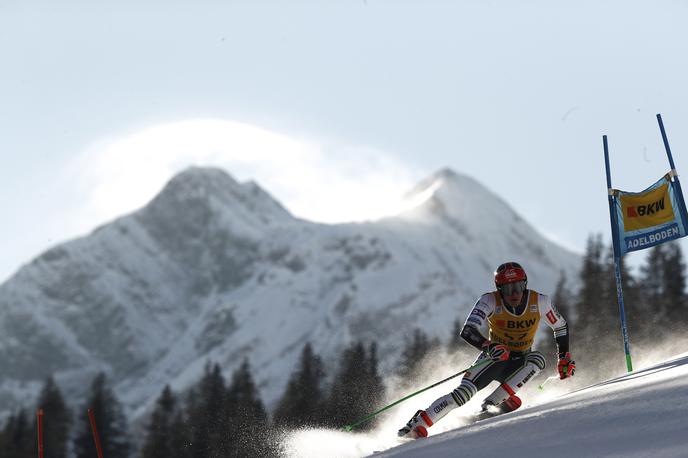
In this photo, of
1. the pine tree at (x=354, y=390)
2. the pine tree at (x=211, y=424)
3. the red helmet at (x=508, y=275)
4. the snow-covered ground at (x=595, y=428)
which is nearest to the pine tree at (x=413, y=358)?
the pine tree at (x=354, y=390)

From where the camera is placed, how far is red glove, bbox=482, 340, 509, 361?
11.9m

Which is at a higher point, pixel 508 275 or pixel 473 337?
pixel 508 275

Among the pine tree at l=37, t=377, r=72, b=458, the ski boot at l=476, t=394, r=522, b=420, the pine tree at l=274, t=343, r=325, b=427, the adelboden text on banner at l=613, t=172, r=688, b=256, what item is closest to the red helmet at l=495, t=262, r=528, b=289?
the ski boot at l=476, t=394, r=522, b=420

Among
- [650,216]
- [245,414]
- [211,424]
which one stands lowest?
[650,216]

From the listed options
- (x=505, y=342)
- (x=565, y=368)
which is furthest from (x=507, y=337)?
(x=565, y=368)

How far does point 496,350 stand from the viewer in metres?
11.9

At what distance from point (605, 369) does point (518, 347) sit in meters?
27.7

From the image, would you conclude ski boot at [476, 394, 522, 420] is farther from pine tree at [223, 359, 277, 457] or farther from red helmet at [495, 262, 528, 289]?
pine tree at [223, 359, 277, 457]

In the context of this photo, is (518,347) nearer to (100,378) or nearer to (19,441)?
(19,441)

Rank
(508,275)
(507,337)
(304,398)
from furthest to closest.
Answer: (304,398) → (507,337) → (508,275)

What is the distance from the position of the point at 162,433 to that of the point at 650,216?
35941 millimetres

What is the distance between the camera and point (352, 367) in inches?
1865

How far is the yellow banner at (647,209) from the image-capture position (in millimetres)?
14383

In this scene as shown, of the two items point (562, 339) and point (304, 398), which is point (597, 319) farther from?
point (562, 339)
